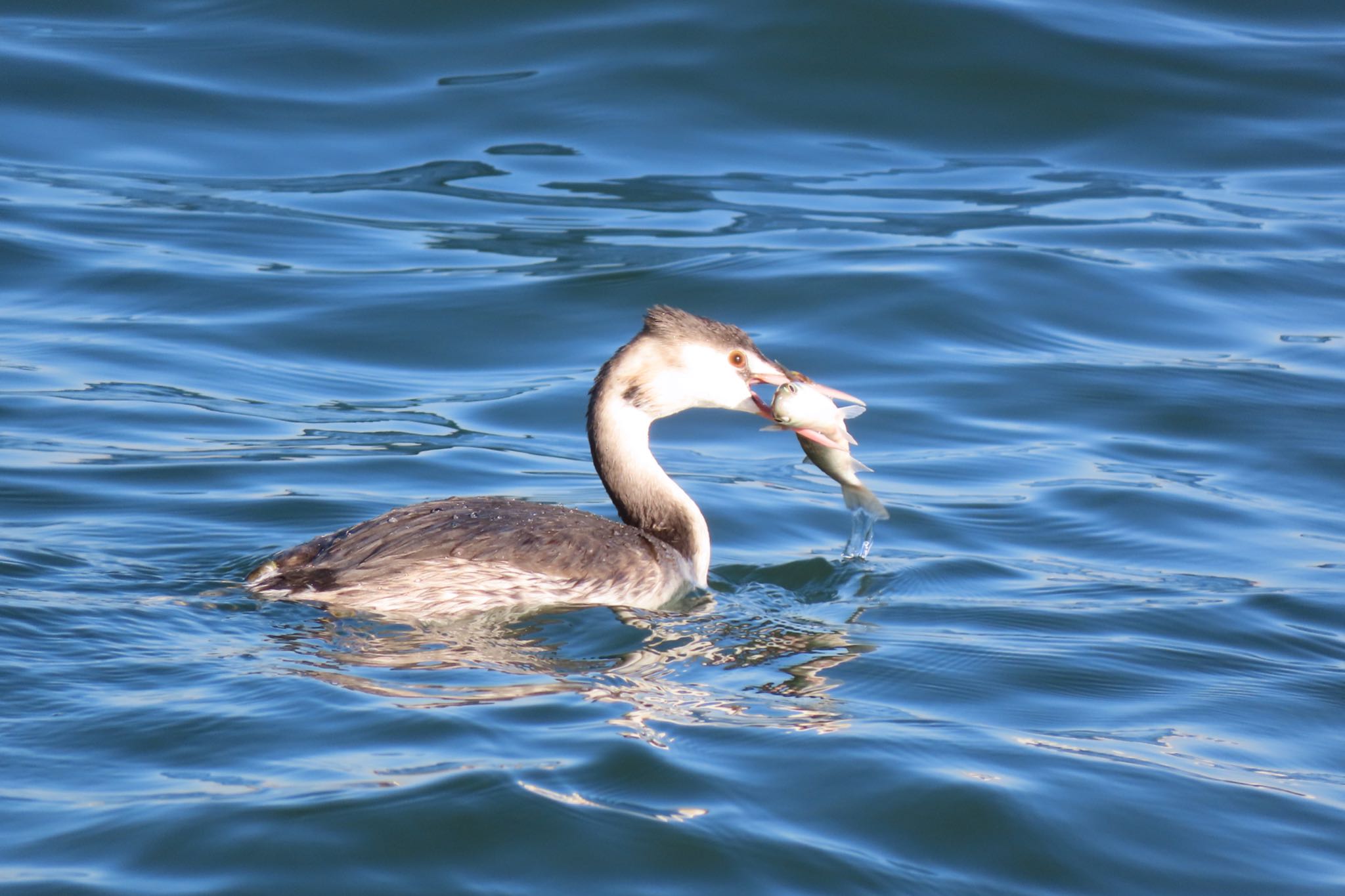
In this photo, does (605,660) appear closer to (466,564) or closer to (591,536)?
(466,564)

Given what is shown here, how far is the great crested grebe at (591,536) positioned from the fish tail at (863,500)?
0.53 metres

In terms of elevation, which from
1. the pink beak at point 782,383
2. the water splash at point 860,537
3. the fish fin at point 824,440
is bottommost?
the water splash at point 860,537

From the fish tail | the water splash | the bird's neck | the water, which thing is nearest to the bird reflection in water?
the water

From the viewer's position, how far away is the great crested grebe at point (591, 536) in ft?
19.8

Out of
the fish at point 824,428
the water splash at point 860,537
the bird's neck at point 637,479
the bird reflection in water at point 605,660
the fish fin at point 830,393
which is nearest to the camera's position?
the bird reflection in water at point 605,660

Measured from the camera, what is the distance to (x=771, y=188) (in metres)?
14.0

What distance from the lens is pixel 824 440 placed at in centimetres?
684

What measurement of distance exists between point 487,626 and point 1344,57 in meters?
13.3

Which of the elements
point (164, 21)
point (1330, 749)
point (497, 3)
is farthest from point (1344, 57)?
point (1330, 749)

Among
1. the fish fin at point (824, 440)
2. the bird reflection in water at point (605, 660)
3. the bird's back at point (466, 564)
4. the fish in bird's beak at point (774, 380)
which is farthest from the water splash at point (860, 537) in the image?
the bird's back at point (466, 564)

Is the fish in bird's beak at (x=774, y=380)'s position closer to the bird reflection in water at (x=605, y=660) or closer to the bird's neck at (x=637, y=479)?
the bird's neck at (x=637, y=479)

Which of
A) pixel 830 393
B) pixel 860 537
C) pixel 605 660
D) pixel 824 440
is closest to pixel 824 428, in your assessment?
pixel 824 440

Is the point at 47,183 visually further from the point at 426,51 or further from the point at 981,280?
the point at 981,280

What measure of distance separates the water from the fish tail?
32 centimetres
